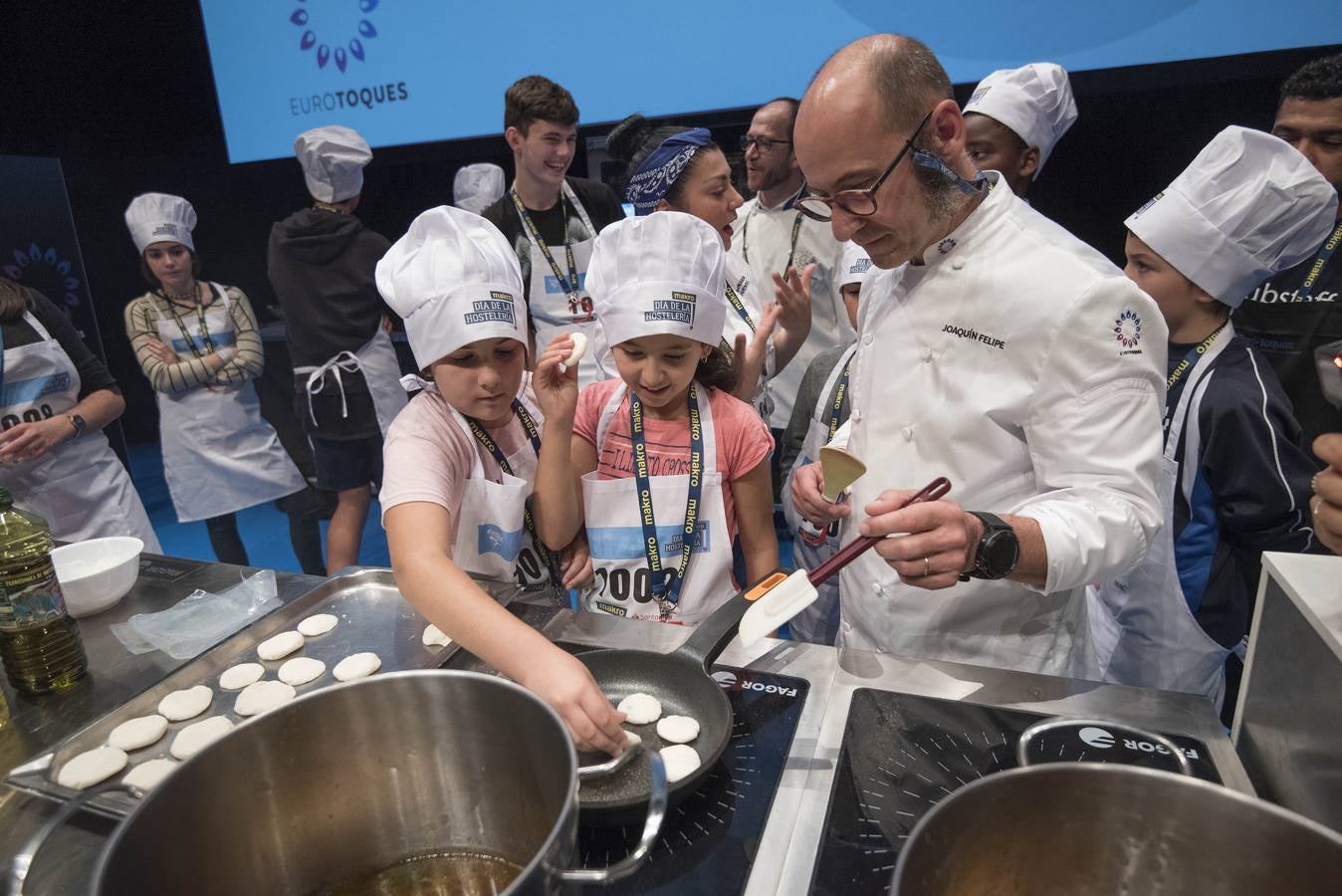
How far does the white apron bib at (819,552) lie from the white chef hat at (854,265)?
0.58 feet

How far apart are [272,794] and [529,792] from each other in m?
0.20

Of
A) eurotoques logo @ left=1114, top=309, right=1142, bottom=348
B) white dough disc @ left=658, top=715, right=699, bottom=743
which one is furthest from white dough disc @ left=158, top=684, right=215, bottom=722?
eurotoques logo @ left=1114, top=309, right=1142, bottom=348

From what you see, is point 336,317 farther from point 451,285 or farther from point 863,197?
point 863,197

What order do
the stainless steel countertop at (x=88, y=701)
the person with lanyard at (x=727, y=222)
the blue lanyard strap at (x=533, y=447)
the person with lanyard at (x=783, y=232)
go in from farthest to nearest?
1. the person with lanyard at (x=783, y=232)
2. the person with lanyard at (x=727, y=222)
3. the blue lanyard strap at (x=533, y=447)
4. the stainless steel countertop at (x=88, y=701)

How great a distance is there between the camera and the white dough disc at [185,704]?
3.09 feet

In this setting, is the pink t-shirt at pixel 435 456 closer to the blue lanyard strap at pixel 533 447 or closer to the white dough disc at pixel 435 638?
the blue lanyard strap at pixel 533 447

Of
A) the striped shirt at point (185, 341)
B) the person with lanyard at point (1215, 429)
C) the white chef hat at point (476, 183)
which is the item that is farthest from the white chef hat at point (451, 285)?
the white chef hat at point (476, 183)

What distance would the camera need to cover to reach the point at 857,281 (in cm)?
178

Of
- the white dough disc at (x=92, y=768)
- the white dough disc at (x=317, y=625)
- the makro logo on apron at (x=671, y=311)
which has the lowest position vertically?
the white dough disc at (x=92, y=768)

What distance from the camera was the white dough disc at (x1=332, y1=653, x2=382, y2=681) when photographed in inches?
39.4

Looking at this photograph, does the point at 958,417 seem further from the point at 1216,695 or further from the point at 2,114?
the point at 2,114

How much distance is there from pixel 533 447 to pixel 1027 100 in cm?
165

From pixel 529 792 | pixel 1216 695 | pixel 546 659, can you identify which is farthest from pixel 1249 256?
pixel 529 792

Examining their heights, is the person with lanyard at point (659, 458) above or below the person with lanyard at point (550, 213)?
below
